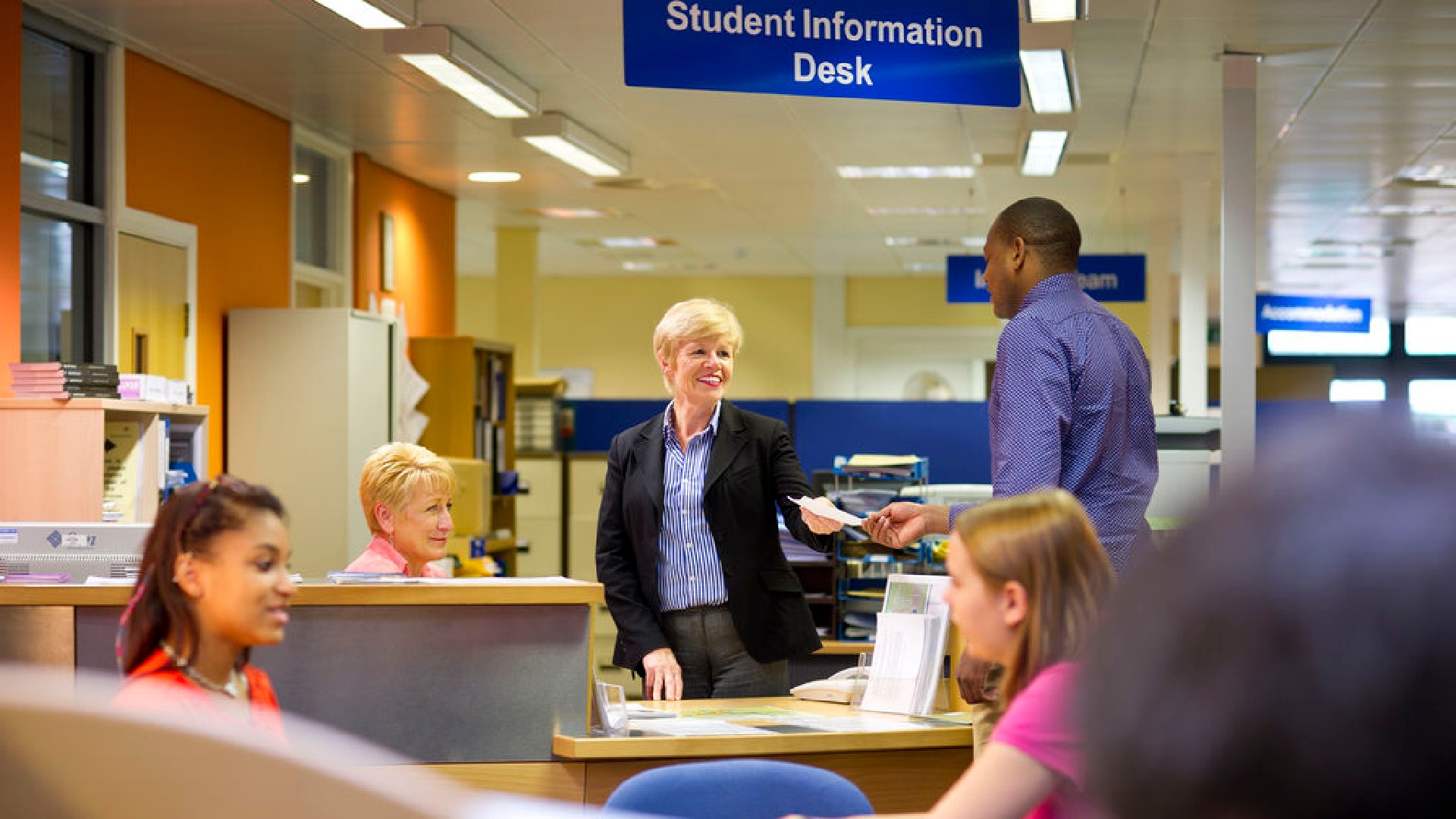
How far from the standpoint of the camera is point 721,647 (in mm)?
3656

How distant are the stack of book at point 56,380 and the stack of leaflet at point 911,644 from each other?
3.34m

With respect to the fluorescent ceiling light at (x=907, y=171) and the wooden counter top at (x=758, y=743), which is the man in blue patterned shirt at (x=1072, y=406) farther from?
the fluorescent ceiling light at (x=907, y=171)

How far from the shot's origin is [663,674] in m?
3.55

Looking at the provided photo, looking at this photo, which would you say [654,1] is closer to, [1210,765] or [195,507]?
[195,507]

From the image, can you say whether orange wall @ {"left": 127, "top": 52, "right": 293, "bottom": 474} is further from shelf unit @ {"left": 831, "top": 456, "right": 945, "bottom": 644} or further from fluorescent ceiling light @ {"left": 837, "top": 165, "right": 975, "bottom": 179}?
fluorescent ceiling light @ {"left": 837, "top": 165, "right": 975, "bottom": 179}

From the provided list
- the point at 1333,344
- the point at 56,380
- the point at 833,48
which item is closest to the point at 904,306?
the point at 1333,344

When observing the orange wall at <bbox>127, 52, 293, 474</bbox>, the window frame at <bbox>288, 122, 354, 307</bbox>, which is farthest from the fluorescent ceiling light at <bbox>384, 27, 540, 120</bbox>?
the window frame at <bbox>288, 122, 354, 307</bbox>

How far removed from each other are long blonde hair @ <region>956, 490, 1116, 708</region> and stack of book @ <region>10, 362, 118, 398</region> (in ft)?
14.2

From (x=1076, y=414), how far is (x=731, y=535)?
958 millimetres

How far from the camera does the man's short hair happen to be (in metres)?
3.15

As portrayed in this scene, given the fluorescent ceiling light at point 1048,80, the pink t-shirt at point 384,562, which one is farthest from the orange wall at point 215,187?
the fluorescent ceiling light at point 1048,80

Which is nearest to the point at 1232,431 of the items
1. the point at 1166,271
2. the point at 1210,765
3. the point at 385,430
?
the point at 385,430

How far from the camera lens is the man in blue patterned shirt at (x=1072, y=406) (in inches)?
116

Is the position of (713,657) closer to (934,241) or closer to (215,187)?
(215,187)
